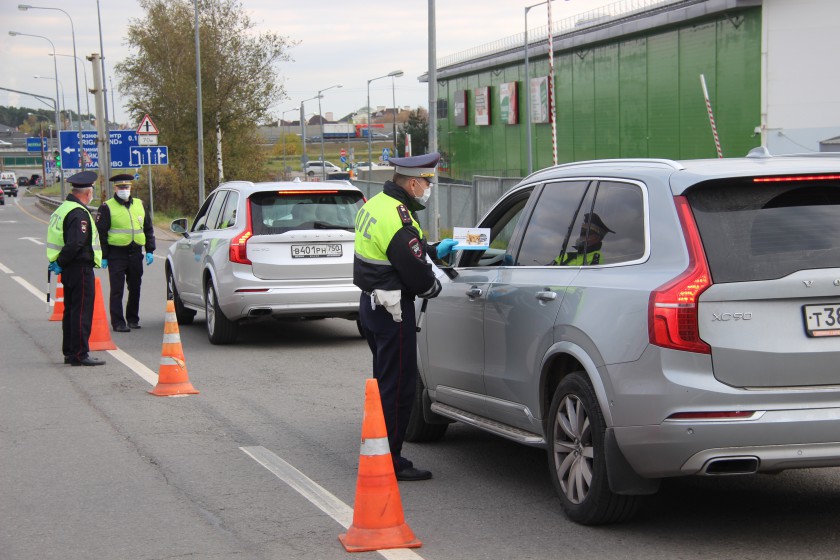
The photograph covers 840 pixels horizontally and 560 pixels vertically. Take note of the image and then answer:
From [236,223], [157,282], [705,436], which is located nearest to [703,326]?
[705,436]

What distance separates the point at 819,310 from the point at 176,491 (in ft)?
12.2

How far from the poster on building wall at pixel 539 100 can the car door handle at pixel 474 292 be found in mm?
51461

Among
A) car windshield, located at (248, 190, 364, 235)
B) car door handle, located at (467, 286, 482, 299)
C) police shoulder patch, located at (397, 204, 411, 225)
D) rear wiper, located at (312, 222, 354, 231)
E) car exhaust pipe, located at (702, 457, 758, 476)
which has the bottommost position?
car exhaust pipe, located at (702, 457, 758, 476)

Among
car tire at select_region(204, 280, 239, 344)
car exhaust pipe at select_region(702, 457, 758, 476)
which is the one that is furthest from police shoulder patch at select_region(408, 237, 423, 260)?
car tire at select_region(204, 280, 239, 344)

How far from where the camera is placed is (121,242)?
14.9m

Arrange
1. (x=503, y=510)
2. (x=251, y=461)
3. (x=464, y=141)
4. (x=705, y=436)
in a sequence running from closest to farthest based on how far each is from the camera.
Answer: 1. (x=705, y=436)
2. (x=503, y=510)
3. (x=251, y=461)
4. (x=464, y=141)

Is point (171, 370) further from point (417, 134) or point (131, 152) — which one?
point (417, 134)

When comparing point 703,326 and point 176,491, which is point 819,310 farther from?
point 176,491

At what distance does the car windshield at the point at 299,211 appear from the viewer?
12.9 metres

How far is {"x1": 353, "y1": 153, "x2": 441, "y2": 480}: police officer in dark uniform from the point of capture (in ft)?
22.2

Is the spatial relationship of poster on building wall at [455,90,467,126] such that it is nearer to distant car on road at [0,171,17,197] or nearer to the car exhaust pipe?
distant car on road at [0,171,17,197]

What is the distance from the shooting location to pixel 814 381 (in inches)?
205

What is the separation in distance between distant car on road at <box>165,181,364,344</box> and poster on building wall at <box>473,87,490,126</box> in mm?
54726

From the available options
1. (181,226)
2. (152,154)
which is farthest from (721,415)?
(152,154)
